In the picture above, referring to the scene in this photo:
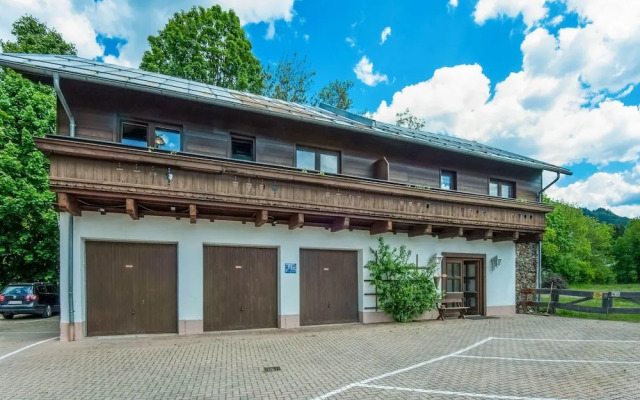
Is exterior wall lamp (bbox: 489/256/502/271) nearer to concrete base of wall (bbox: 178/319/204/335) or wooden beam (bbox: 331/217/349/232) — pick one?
wooden beam (bbox: 331/217/349/232)

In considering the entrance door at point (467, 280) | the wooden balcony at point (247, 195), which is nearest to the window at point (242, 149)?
the wooden balcony at point (247, 195)

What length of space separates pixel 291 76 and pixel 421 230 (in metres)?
20.9

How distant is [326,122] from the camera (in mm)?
11961

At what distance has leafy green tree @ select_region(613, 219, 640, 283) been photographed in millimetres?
49906

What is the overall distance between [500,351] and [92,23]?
25338mm

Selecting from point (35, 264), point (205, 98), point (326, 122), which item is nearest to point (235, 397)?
point (205, 98)

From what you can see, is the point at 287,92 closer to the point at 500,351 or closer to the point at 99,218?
the point at 99,218

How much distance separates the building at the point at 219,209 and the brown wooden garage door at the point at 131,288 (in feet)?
0.09

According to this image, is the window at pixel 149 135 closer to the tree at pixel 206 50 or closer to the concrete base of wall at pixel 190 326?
the concrete base of wall at pixel 190 326

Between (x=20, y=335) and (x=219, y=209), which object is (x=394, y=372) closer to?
(x=219, y=209)

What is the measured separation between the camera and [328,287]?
12.2m

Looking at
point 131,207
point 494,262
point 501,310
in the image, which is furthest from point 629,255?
point 131,207

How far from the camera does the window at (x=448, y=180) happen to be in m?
15.2

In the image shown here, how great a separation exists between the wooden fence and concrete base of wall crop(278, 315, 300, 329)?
9936mm
